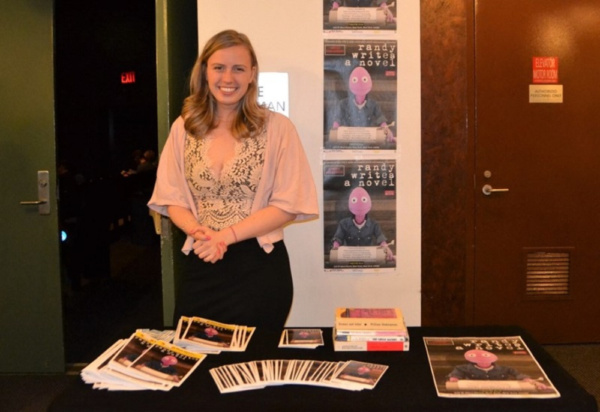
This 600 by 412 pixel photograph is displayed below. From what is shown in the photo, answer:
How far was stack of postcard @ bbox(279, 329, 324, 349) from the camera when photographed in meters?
1.61

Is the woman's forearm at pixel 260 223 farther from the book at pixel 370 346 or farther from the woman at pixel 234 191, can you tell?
the book at pixel 370 346

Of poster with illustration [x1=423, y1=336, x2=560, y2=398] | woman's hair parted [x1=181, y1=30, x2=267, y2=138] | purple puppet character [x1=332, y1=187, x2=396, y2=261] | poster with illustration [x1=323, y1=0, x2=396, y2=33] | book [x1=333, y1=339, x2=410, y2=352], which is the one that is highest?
poster with illustration [x1=323, y1=0, x2=396, y2=33]

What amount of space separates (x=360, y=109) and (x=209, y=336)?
5.32 feet

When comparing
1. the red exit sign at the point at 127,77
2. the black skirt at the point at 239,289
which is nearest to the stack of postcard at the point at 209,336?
the black skirt at the point at 239,289

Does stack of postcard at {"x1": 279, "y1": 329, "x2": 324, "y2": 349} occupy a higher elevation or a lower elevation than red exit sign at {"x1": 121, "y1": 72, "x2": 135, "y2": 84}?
lower

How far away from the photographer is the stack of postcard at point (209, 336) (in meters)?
1.59

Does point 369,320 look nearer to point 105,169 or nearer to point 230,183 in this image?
point 230,183

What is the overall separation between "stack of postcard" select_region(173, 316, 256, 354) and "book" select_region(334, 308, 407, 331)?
0.84 ft

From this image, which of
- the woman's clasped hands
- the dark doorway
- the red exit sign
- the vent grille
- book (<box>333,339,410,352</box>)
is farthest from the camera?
the red exit sign

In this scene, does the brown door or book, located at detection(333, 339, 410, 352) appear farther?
the brown door

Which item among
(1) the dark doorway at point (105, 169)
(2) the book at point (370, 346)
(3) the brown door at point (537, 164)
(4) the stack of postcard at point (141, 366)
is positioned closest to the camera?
(4) the stack of postcard at point (141, 366)

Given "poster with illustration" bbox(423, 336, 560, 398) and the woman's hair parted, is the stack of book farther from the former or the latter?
the woman's hair parted

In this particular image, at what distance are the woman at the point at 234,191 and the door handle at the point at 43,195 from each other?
1.54 metres

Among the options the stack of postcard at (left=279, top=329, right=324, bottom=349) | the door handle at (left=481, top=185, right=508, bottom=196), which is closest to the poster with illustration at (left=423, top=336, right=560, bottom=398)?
the stack of postcard at (left=279, top=329, right=324, bottom=349)
